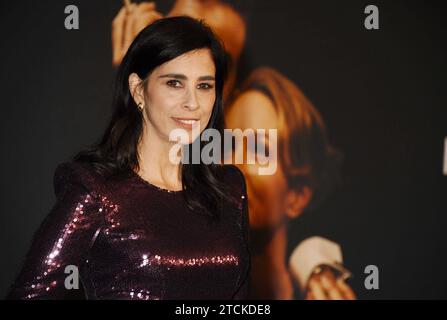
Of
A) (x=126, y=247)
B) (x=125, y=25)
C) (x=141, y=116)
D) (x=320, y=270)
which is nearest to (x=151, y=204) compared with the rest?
(x=126, y=247)

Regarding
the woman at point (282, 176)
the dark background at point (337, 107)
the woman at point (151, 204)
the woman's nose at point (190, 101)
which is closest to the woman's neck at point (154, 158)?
the woman at point (151, 204)

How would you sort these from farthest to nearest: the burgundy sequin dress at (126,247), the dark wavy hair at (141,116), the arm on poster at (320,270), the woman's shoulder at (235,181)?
the arm on poster at (320,270) → the woman's shoulder at (235,181) → the dark wavy hair at (141,116) → the burgundy sequin dress at (126,247)

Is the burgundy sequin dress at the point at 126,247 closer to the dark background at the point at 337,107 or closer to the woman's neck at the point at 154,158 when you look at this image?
the woman's neck at the point at 154,158

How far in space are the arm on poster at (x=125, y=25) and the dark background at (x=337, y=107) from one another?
4 cm

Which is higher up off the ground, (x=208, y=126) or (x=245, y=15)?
(x=245, y=15)

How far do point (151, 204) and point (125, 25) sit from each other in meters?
1.23

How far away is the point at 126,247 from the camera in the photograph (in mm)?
1316

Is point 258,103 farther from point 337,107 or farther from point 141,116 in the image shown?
point 141,116

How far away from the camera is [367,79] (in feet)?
8.71

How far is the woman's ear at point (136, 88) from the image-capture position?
1493 mm

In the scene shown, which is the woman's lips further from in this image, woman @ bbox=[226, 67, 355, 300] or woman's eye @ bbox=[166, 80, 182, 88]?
woman @ bbox=[226, 67, 355, 300]

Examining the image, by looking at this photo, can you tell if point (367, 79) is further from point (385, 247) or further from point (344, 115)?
point (385, 247)
